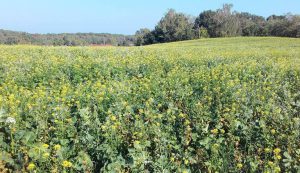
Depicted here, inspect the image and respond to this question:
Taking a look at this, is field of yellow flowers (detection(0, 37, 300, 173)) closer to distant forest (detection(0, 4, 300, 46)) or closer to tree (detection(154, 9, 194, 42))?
distant forest (detection(0, 4, 300, 46))

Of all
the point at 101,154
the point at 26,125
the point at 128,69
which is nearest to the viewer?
the point at 101,154

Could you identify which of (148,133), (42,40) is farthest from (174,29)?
(148,133)

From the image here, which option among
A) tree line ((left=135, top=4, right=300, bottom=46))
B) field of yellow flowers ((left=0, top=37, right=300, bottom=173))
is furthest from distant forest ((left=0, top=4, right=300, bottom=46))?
field of yellow flowers ((left=0, top=37, right=300, bottom=173))

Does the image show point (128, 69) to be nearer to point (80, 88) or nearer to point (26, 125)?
point (80, 88)

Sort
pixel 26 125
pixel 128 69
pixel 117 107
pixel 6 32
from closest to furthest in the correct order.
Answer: pixel 26 125, pixel 117 107, pixel 128 69, pixel 6 32

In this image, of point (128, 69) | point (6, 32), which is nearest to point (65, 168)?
point (128, 69)

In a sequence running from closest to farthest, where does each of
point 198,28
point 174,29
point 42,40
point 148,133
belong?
1. point 148,133
2. point 174,29
3. point 198,28
4. point 42,40

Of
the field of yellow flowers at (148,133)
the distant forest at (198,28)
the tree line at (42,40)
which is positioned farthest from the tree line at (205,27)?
the field of yellow flowers at (148,133)

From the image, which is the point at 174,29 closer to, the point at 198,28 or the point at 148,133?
the point at 198,28

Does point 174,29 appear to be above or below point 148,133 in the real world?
below

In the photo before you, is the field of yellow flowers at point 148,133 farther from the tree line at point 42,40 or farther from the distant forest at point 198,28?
the distant forest at point 198,28

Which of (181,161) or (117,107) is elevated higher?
(117,107)

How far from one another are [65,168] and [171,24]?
275ft

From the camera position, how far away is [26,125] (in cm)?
506
